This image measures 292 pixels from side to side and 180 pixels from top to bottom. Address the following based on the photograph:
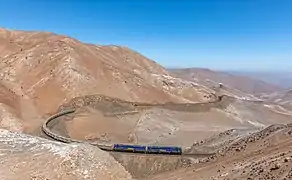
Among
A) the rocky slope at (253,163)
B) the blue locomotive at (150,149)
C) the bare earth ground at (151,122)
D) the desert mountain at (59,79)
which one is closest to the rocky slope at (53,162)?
the rocky slope at (253,163)

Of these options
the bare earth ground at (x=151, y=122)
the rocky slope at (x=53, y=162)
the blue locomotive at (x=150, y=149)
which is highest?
the rocky slope at (x=53, y=162)

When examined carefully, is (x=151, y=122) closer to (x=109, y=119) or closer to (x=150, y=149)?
(x=109, y=119)

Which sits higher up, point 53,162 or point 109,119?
point 53,162

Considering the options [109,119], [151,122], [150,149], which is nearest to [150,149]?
[150,149]

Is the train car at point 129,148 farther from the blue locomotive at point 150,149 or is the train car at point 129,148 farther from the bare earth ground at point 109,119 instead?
the bare earth ground at point 109,119

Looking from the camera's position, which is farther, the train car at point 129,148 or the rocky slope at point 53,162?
the train car at point 129,148
